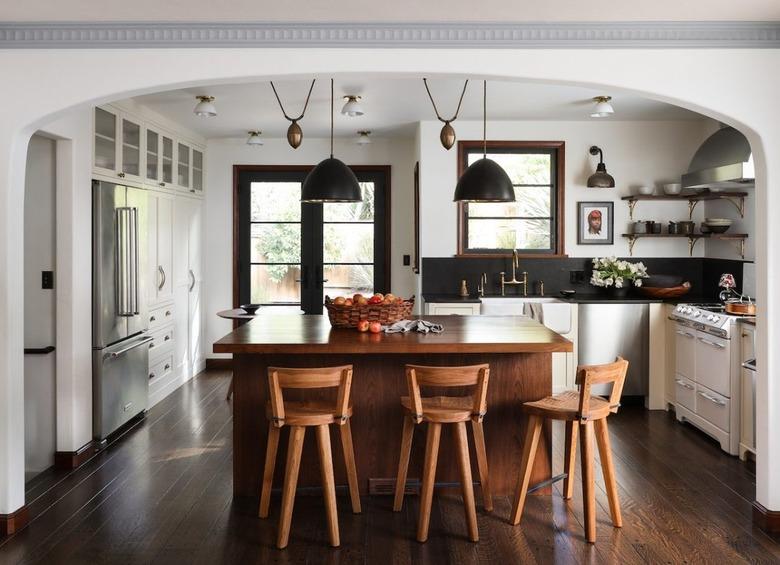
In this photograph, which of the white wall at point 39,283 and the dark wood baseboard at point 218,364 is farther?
the dark wood baseboard at point 218,364

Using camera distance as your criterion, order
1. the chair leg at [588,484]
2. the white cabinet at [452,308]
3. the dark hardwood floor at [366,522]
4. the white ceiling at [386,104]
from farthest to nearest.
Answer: the white cabinet at [452,308], the white ceiling at [386,104], the chair leg at [588,484], the dark hardwood floor at [366,522]

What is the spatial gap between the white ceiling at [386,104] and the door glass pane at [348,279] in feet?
4.93

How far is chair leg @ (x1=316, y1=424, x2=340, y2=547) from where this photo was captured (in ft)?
11.4

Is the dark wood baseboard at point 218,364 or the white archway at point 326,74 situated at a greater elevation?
the white archway at point 326,74

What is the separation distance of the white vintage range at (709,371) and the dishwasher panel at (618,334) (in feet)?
1.12

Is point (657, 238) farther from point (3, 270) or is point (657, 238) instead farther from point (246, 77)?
point (3, 270)

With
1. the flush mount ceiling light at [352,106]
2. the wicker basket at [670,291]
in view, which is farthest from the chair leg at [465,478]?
the wicker basket at [670,291]

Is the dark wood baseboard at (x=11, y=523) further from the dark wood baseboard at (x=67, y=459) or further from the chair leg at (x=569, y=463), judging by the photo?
the chair leg at (x=569, y=463)

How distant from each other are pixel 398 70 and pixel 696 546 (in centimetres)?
273


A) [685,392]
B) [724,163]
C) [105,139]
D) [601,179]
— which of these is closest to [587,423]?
[685,392]

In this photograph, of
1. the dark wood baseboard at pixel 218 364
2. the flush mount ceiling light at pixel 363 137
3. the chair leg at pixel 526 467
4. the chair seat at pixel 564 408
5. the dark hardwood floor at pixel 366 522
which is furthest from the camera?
the dark wood baseboard at pixel 218 364

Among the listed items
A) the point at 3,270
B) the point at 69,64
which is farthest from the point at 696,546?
the point at 69,64

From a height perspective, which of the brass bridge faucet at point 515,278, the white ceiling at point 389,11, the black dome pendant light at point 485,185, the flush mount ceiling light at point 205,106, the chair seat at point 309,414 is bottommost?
the chair seat at point 309,414

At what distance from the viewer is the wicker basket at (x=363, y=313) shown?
433 centimetres
